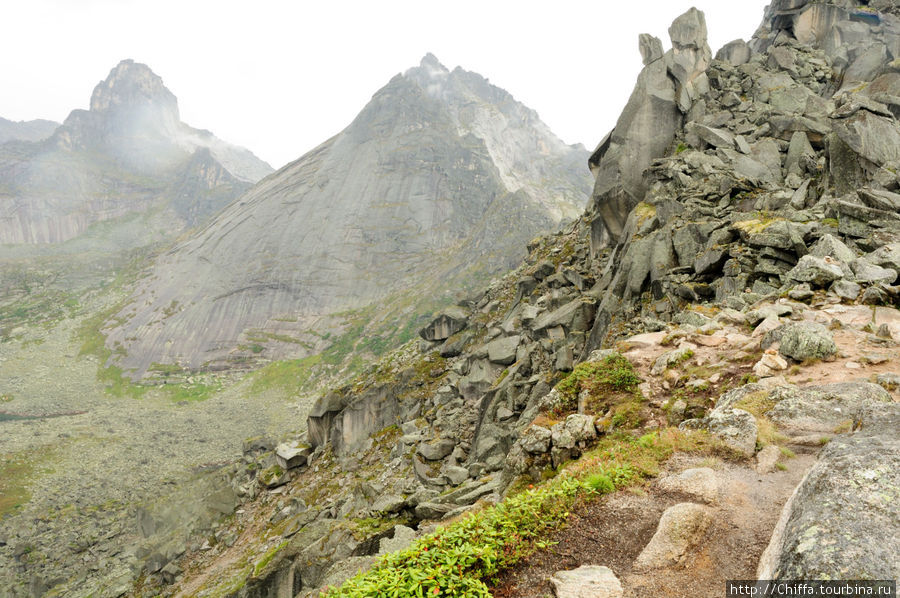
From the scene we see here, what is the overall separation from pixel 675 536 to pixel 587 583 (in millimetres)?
1569

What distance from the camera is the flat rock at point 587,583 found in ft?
18.2

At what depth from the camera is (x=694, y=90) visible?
31641 mm

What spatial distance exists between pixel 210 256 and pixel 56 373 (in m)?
43.6

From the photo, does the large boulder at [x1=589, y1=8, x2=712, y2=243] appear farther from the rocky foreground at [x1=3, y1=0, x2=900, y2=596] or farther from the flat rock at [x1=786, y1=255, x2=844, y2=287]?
the flat rock at [x1=786, y1=255, x2=844, y2=287]

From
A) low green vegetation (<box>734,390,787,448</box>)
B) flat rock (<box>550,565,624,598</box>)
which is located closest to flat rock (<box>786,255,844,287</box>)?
low green vegetation (<box>734,390,787,448</box>)

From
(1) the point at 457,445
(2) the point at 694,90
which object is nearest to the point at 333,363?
(1) the point at 457,445

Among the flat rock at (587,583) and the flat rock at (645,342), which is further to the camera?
the flat rock at (645,342)

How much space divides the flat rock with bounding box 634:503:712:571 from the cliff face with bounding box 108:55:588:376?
93074 mm

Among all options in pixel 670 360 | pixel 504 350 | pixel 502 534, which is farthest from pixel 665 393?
pixel 504 350

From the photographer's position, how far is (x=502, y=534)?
22.4 feet

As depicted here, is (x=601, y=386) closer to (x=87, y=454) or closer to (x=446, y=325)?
(x=446, y=325)

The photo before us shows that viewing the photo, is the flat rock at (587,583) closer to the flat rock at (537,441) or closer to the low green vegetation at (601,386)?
the flat rock at (537,441)

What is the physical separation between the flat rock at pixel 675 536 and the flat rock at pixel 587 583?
541 millimetres

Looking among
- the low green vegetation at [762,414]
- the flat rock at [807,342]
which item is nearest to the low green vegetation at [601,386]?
the low green vegetation at [762,414]
